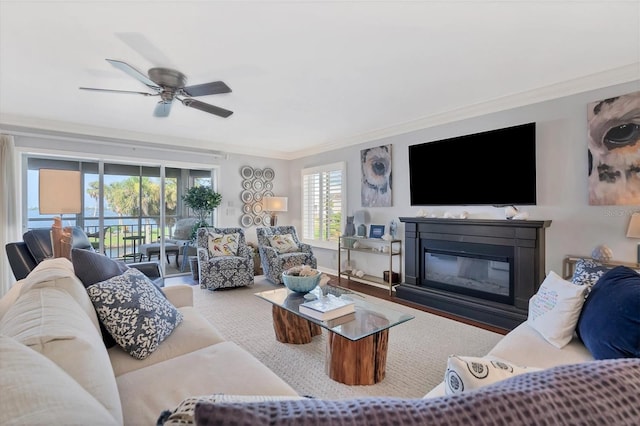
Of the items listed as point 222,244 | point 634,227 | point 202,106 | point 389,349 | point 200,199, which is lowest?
point 389,349

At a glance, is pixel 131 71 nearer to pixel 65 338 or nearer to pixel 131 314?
pixel 131 314

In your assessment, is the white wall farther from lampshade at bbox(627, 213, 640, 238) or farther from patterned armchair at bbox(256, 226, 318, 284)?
patterned armchair at bbox(256, 226, 318, 284)

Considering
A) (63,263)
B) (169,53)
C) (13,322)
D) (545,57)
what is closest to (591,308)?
→ (545,57)

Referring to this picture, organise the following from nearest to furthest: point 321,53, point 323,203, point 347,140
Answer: point 321,53, point 347,140, point 323,203

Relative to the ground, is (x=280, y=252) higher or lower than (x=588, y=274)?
lower

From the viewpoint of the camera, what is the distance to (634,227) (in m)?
2.41

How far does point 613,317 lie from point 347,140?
4.24 meters

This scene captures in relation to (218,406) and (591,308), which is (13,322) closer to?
(218,406)

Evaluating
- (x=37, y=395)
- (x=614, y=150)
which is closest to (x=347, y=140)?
(x=614, y=150)

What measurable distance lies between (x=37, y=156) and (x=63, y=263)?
11.7ft

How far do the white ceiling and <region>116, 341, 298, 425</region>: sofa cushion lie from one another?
1.99 m

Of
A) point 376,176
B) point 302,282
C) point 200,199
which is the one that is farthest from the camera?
point 200,199

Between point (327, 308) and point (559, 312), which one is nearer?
point (559, 312)

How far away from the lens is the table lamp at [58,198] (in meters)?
2.34
